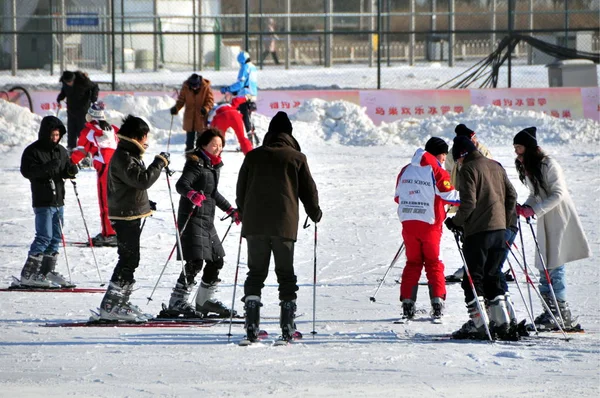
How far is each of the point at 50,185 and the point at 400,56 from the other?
27386mm

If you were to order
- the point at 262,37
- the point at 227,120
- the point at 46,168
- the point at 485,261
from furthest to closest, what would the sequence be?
1. the point at 262,37
2. the point at 227,120
3. the point at 46,168
4. the point at 485,261

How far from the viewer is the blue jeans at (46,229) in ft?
30.9

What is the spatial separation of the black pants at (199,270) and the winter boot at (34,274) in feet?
5.89

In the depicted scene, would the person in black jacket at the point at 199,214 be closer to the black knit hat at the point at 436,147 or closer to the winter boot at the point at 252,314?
the winter boot at the point at 252,314

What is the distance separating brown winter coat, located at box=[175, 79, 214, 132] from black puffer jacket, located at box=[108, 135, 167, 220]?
Result: 9.51 metres

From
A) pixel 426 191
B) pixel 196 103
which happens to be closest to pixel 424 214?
pixel 426 191

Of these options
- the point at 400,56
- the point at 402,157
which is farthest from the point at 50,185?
the point at 400,56

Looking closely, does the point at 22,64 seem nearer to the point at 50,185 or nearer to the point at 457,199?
the point at 50,185

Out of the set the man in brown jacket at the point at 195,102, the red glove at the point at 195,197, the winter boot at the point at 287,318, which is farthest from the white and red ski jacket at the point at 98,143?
the man in brown jacket at the point at 195,102

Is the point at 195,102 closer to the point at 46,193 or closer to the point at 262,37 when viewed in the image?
the point at 46,193

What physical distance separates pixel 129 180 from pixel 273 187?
127 cm

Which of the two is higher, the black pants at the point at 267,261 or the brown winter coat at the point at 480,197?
the brown winter coat at the point at 480,197

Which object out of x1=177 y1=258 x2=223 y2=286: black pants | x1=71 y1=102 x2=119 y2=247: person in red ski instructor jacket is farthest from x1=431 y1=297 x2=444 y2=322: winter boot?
x1=71 y1=102 x2=119 y2=247: person in red ski instructor jacket

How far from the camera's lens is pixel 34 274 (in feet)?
31.3
